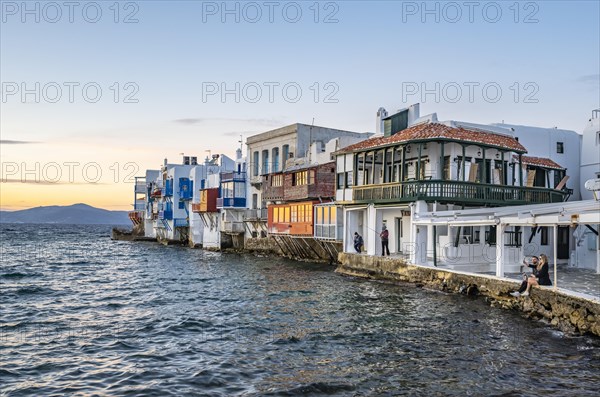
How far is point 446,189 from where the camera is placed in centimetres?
2861

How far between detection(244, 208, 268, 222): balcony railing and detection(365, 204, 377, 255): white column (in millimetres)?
22095

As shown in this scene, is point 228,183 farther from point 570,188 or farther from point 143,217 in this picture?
point 143,217

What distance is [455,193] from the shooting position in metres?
28.7

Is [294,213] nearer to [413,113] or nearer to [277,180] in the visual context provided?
[277,180]

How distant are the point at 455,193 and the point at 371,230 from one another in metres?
5.93

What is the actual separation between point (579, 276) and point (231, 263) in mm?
28101

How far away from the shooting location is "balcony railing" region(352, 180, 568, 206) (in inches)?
1122

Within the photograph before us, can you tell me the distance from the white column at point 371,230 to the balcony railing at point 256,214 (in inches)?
870

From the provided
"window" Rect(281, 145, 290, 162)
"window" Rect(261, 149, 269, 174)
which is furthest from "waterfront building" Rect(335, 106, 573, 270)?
"window" Rect(261, 149, 269, 174)

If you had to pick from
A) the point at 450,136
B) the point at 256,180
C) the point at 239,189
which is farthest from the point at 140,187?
the point at 450,136

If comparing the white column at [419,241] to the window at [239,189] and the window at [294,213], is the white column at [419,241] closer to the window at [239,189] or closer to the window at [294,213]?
the window at [294,213]

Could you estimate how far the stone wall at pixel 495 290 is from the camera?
1677 centimetres

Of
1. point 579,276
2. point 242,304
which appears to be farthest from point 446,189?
point 242,304

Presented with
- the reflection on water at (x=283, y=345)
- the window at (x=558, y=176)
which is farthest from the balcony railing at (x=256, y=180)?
the reflection on water at (x=283, y=345)
